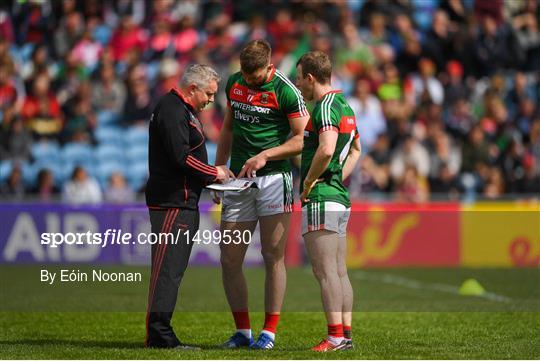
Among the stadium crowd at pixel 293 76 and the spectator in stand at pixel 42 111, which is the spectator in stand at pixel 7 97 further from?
the spectator in stand at pixel 42 111

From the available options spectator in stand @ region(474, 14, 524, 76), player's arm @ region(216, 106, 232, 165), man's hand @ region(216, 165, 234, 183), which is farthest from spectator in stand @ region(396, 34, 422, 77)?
man's hand @ region(216, 165, 234, 183)

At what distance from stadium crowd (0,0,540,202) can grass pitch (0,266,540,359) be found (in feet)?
13.2

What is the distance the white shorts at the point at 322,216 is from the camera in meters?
8.46

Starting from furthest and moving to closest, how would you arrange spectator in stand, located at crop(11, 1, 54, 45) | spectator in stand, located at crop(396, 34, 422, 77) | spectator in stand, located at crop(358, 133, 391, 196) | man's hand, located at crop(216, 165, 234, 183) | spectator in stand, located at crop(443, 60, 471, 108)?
spectator in stand, located at crop(396, 34, 422, 77) < spectator in stand, located at crop(443, 60, 471, 108) < spectator in stand, located at crop(11, 1, 54, 45) < spectator in stand, located at crop(358, 133, 391, 196) < man's hand, located at crop(216, 165, 234, 183)

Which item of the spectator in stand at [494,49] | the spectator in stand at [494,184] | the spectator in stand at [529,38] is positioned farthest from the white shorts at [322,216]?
the spectator in stand at [529,38]

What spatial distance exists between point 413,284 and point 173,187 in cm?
718

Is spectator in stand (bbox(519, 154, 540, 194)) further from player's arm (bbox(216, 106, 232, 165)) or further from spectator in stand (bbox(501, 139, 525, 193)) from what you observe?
player's arm (bbox(216, 106, 232, 165))

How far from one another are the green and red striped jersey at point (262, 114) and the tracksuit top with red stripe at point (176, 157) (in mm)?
375

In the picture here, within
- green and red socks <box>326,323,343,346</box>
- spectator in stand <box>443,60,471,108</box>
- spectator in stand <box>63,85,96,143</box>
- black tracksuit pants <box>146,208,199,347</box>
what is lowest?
green and red socks <box>326,323,343,346</box>

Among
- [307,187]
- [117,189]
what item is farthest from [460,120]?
[307,187]

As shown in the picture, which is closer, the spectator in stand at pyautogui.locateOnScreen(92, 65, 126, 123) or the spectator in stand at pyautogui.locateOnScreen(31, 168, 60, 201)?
the spectator in stand at pyautogui.locateOnScreen(31, 168, 60, 201)

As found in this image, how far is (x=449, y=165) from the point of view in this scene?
19391 millimetres

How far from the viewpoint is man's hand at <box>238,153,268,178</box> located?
8.70 meters

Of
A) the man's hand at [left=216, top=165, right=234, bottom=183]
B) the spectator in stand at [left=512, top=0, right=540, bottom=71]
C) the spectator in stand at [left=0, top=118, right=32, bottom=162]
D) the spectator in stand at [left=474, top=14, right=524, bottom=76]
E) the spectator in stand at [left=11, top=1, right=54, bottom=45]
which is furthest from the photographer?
the spectator in stand at [left=512, top=0, right=540, bottom=71]
